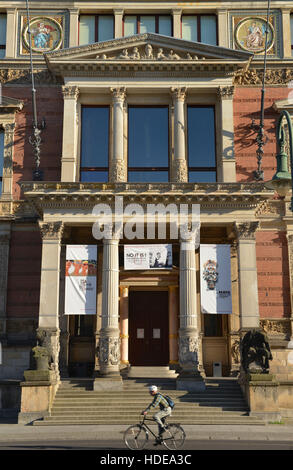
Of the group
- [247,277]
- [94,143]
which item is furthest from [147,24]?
[247,277]

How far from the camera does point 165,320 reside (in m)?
28.8

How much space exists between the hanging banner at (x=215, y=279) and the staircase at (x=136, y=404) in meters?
3.36

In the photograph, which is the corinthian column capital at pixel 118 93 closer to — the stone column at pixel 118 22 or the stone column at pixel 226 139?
the stone column at pixel 118 22

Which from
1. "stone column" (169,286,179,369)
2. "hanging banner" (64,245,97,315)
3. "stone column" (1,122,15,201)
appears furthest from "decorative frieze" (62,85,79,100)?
"stone column" (169,286,179,369)

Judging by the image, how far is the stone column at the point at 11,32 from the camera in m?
29.6

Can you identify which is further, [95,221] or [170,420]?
[95,221]

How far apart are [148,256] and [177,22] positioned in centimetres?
1377

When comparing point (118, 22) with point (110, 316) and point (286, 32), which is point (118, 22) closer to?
point (286, 32)

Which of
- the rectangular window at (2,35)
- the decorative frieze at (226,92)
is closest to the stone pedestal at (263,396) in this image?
the decorative frieze at (226,92)

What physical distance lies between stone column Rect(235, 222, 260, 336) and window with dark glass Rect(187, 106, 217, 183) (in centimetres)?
389

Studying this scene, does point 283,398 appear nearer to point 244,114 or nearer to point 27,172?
point 244,114

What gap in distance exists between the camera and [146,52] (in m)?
27.8

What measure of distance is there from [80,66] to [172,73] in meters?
4.61

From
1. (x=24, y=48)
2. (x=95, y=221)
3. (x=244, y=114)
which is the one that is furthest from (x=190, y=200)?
(x=24, y=48)
